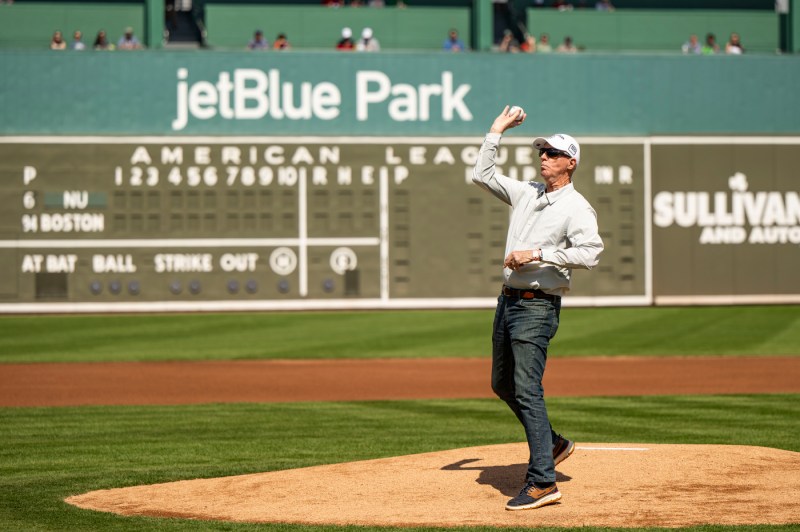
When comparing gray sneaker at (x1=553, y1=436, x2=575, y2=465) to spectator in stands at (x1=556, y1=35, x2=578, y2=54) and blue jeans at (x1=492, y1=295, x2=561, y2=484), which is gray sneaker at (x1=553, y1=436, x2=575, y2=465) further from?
spectator in stands at (x1=556, y1=35, x2=578, y2=54)

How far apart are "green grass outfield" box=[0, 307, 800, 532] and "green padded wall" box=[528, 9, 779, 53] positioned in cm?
927

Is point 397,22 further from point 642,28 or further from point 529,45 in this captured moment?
point 642,28

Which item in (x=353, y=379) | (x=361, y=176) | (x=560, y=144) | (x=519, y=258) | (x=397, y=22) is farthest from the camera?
(x=397, y=22)

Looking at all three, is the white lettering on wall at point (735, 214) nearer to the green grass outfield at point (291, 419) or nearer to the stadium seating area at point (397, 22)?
the green grass outfield at point (291, 419)

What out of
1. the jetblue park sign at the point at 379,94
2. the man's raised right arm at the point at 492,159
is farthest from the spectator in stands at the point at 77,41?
the man's raised right arm at the point at 492,159

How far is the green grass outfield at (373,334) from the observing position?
19.9m

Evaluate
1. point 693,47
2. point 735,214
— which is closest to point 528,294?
point 735,214

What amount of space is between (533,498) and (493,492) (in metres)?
0.57

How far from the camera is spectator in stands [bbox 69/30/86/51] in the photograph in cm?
2719

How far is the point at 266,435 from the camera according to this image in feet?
36.6

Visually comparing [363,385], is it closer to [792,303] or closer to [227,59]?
[227,59]

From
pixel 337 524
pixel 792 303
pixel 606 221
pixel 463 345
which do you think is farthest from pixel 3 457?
pixel 792 303

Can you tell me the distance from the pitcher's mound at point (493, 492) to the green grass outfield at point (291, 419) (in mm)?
270

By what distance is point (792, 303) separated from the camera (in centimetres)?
2692
